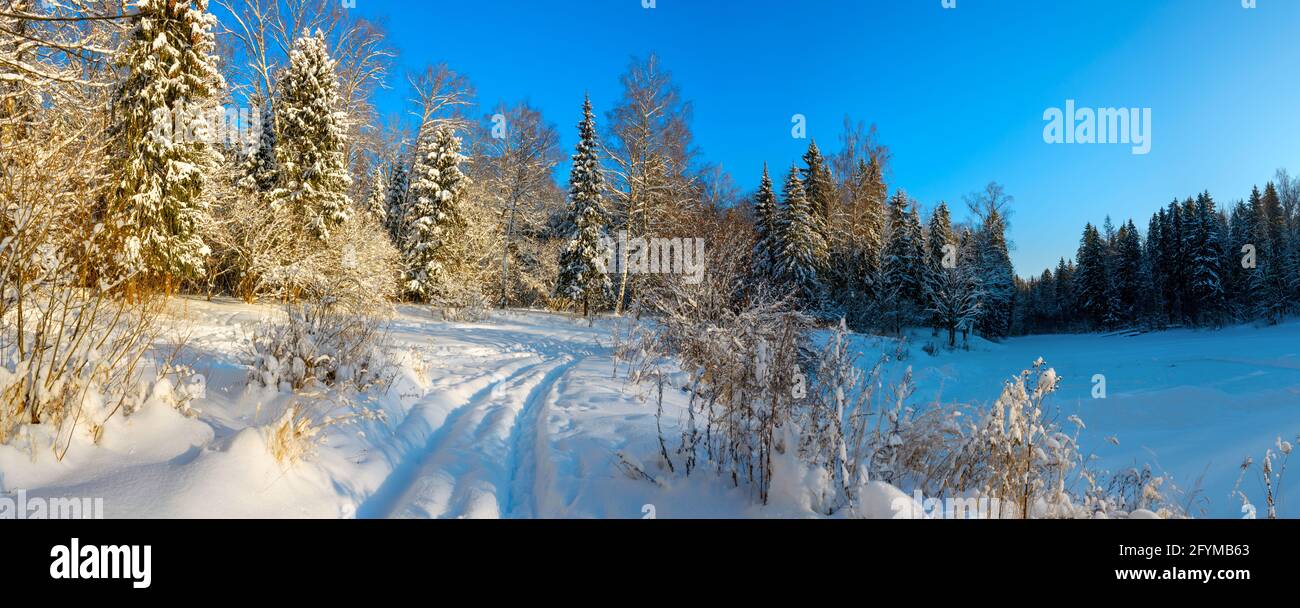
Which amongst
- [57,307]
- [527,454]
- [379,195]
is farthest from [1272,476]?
[379,195]

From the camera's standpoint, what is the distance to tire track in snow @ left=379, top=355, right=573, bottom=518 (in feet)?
9.20

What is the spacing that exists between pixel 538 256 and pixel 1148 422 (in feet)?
96.9

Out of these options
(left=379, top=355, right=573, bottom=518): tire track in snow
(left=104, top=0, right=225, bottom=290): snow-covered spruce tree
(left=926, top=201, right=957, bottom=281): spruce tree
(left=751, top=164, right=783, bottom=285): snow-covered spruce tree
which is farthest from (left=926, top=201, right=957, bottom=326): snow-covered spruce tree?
(left=104, top=0, right=225, bottom=290): snow-covered spruce tree

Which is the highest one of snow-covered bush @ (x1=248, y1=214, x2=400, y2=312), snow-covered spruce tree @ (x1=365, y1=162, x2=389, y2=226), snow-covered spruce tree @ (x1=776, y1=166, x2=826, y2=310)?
snow-covered spruce tree @ (x1=365, y1=162, x2=389, y2=226)

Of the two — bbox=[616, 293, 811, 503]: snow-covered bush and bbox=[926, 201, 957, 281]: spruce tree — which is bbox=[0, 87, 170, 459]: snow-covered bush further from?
bbox=[926, 201, 957, 281]: spruce tree

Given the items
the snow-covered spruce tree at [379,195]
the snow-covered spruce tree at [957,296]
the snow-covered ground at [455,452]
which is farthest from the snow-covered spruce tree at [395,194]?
the snow-covered spruce tree at [957,296]

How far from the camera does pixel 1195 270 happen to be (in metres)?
42.4

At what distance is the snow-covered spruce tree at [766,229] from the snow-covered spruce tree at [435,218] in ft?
53.0

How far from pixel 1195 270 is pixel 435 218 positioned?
6043 centimetres

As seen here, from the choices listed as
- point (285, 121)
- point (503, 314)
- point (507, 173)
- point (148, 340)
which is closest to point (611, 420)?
point (148, 340)

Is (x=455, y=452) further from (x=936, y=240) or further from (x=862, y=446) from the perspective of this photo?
(x=936, y=240)

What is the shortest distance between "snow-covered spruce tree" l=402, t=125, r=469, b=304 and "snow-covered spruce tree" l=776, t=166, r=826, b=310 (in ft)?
56.7

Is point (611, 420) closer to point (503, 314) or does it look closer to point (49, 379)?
point (49, 379)

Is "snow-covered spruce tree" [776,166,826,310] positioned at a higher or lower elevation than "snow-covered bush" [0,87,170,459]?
higher
